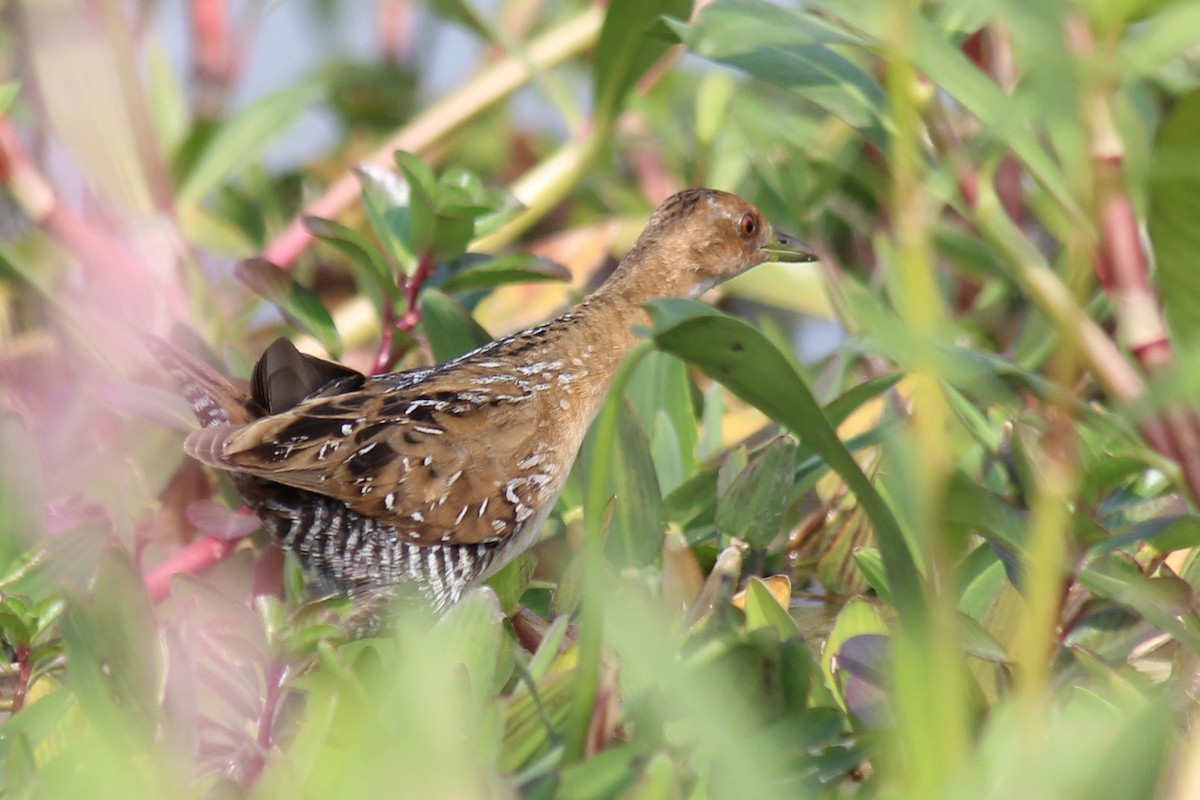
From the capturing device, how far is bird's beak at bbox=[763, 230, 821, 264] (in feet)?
9.75

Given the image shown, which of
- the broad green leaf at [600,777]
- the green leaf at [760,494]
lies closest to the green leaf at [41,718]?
the broad green leaf at [600,777]

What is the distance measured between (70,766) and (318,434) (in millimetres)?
1144

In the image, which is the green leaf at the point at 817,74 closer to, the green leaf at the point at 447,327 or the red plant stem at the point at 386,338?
the green leaf at the point at 447,327

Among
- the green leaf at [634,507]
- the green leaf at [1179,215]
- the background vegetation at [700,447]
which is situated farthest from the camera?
the green leaf at [634,507]

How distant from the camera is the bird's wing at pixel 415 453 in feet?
7.86

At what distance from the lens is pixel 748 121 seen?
2.87 m

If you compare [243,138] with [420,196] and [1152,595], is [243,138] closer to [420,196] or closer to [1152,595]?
[420,196]

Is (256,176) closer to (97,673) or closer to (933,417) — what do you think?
(97,673)

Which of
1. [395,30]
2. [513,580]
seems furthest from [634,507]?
[395,30]

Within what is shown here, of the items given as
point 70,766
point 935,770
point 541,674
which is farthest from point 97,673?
point 935,770

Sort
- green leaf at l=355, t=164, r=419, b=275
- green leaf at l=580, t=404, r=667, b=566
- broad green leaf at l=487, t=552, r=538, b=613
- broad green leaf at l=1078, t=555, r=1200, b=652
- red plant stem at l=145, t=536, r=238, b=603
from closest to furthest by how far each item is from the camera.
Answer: broad green leaf at l=1078, t=555, r=1200, b=652 < green leaf at l=580, t=404, r=667, b=566 < broad green leaf at l=487, t=552, r=538, b=613 < red plant stem at l=145, t=536, r=238, b=603 < green leaf at l=355, t=164, r=419, b=275

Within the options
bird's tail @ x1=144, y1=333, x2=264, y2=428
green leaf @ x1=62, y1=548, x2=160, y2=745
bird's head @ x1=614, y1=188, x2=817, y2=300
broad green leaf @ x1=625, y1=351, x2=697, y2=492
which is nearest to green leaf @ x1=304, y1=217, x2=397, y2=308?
bird's tail @ x1=144, y1=333, x2=264, y2=428

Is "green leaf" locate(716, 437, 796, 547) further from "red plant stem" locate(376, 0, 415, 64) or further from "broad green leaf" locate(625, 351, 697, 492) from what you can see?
"red plant stem" locate(376, 0, 415, 64)

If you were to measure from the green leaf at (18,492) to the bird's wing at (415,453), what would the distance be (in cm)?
40
